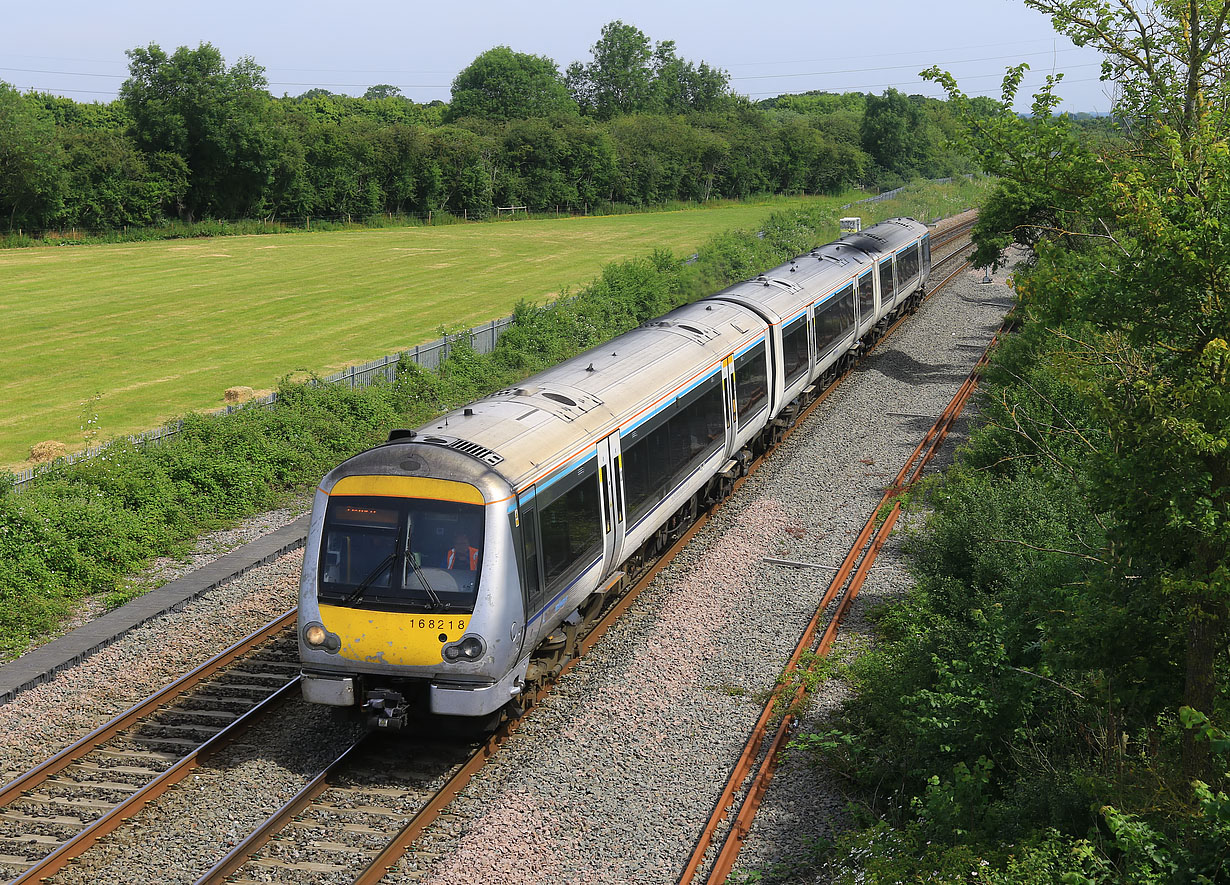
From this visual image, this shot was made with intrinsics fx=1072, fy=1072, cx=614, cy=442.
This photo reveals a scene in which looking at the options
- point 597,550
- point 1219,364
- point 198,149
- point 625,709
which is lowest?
point 625,709

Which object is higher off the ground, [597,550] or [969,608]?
[597,550]

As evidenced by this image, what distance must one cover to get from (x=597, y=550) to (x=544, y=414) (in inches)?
69.4

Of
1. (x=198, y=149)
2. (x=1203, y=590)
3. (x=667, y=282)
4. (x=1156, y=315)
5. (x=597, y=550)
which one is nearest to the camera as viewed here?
(x=1203, y=590)

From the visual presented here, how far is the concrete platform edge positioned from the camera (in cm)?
1296

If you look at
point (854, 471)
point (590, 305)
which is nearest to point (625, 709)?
point (854, 471)

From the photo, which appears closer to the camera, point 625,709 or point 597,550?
point 625,709

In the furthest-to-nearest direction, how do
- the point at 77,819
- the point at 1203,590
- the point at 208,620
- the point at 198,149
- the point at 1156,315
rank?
the point at 198,149 < the point at 208,620 < the point at 77,819 < the point at 1156,315 < the point at 1203,590

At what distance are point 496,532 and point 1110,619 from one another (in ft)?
18.3

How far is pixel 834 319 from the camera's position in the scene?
85.4 ft

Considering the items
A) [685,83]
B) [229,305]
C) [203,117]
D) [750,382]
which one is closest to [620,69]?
[685,83]

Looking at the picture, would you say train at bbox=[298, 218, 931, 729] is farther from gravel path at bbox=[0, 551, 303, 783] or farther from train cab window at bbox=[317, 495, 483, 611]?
gravel path at bbox=[0, 551, 303, 783]

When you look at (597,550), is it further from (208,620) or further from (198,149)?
(198,149)

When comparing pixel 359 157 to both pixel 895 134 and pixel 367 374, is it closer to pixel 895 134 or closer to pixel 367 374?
pixel 895 134

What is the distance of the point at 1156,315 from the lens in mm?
7496
